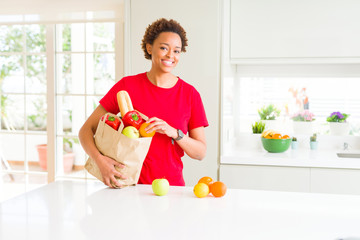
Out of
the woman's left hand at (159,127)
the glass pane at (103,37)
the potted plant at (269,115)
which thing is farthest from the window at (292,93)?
the glass pane at (103,37)

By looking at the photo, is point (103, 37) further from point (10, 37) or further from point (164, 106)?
point (164, 106)

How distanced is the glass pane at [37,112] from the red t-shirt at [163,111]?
594cm

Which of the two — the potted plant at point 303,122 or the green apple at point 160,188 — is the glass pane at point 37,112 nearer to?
the potted plant at point 303,122

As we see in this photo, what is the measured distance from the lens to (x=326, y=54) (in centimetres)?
292

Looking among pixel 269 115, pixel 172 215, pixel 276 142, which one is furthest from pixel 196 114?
pixel 269 115

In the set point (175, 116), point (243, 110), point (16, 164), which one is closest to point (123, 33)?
point (243, 110)

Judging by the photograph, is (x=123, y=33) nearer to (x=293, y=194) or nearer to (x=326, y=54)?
(x=326, y=54)

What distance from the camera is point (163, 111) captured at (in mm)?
1848

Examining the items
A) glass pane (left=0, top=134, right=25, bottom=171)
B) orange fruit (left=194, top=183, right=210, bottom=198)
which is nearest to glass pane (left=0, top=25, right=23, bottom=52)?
glass pane (left=0, top=134, right=25, bottom=171)

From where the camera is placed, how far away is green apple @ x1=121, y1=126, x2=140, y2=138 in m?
1.51

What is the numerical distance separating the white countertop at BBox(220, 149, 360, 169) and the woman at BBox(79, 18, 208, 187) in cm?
94

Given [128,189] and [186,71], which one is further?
[186,71]

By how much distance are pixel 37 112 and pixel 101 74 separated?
89.2 inches

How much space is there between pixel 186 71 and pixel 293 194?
139 cm
